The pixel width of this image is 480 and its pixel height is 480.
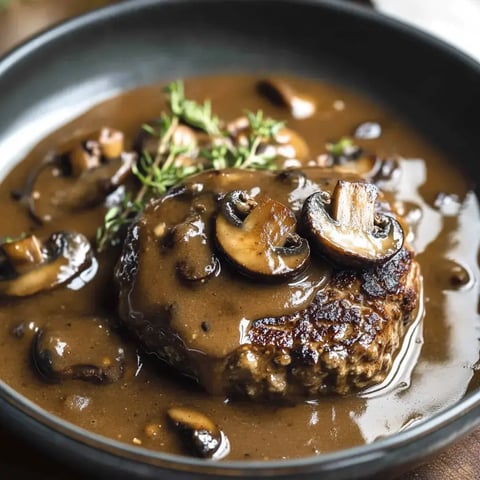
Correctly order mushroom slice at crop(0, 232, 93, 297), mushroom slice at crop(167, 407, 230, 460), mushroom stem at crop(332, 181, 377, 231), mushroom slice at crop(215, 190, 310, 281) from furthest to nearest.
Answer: mushroom slice at crop(0, 232, 93, 297)
mushroom stem at crop(332, 181, 377, 231)
mushroom slice at crop(215, 190, 310, 281)
mushroom slice at crop(167, 407, 230, 460)

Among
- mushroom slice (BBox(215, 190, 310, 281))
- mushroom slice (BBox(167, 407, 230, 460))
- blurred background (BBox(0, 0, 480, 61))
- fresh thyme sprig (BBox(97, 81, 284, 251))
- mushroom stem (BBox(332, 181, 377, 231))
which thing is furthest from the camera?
blurred background (BBox(0, 0, 480, 61))

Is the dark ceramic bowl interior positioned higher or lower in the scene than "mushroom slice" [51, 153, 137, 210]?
higher

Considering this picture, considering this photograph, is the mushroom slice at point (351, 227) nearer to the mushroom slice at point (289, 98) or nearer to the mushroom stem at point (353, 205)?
the mushroom stem at point (353, 205)

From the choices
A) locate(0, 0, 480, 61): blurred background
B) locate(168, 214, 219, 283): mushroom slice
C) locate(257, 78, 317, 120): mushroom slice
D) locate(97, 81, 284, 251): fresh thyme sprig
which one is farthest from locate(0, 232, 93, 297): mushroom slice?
locate(0, 0, 480, 61): blurred background

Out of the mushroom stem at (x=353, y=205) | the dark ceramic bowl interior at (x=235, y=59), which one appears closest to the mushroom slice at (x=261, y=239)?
the mushroom stem at (x=353, y=205)

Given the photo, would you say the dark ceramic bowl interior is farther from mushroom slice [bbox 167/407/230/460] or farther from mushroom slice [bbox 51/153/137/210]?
mushroom slice [bbox 167/407/230/460]

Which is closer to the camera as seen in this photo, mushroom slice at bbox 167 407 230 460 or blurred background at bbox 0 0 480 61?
mushroom slice at bbox 167 407 230 460

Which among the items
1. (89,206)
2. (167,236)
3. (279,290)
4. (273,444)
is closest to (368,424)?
(273,444)
